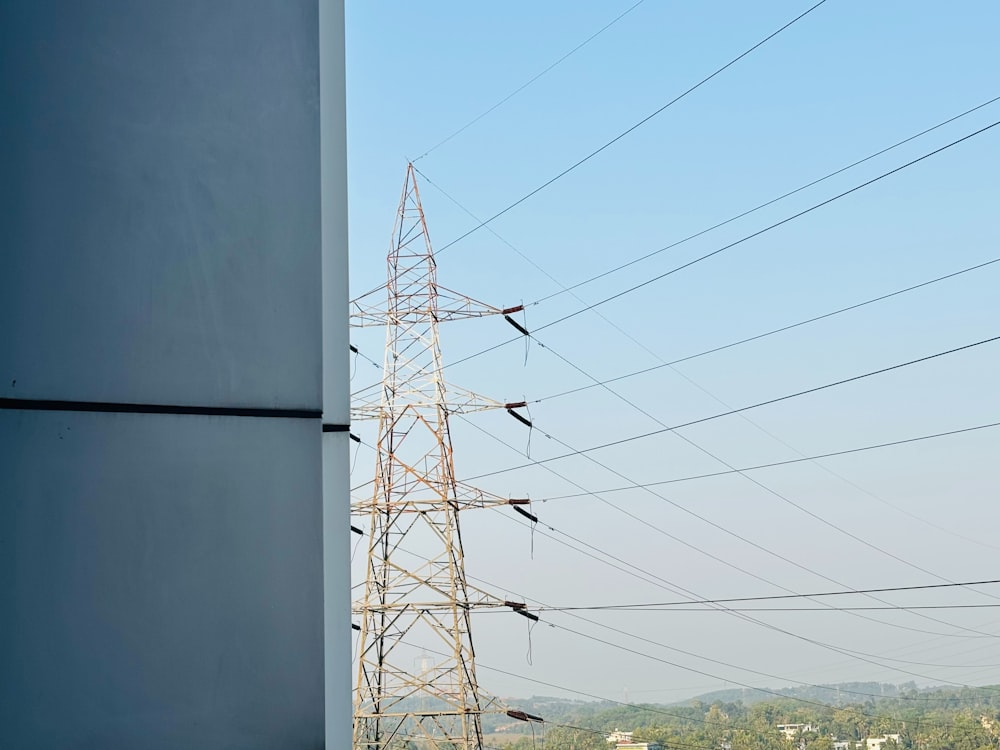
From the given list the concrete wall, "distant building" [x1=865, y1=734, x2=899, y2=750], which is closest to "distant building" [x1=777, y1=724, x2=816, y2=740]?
"distant building" [x1=865, y1=734, x2=899, y2=750]

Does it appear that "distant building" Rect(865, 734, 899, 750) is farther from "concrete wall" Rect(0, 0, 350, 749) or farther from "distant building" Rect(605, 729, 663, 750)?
"concrete wall" Rect(0, 0, 350, 749)

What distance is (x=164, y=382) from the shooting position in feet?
4.17

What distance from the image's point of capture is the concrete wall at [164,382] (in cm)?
117

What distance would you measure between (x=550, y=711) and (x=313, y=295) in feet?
168

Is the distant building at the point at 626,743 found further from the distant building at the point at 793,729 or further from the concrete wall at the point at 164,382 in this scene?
the concrete wall at the point at 164,382

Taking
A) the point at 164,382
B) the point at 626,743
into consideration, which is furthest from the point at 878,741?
the point at 164,382

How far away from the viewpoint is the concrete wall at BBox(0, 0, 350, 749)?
1.17 m

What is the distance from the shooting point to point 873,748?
4000cm

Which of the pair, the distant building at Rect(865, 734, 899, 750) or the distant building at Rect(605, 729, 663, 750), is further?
the distant building at Rect(865, 734, 899, 750)

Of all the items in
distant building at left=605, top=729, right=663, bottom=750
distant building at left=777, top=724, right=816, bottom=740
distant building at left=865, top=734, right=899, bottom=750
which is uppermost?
distant building at left=777, top=724, right=816, bottom=740

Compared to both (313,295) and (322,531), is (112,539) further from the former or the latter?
(313,295)

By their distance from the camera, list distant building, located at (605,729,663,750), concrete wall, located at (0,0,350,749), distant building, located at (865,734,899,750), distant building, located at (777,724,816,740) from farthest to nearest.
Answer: distant building, located at (777,724,816,740)
distant building, located at (865,734,899,750)
distant building, located at (605,729,663,750)
concrete wall, located at (0,0,350,749)

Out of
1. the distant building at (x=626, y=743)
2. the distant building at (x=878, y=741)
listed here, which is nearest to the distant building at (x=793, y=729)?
the distant building at (x=878, y=741)

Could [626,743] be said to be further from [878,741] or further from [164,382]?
[164,382]
